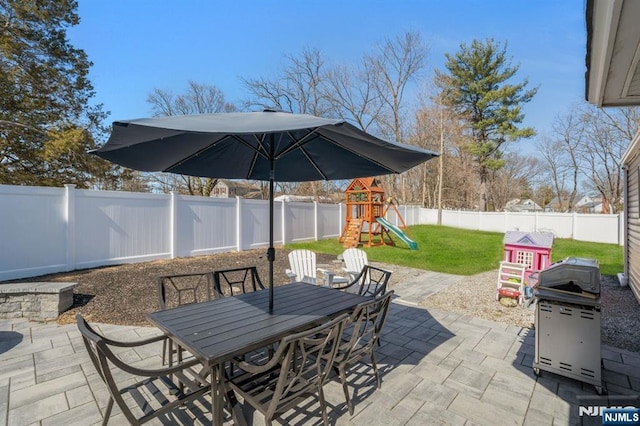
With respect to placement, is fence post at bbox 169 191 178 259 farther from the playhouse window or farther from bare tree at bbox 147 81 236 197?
bare tree at bbox 147 81 236 197

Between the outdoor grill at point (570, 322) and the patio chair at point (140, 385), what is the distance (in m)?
2.79

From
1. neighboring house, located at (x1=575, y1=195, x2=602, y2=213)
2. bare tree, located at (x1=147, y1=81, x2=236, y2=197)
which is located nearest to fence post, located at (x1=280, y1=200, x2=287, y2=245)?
bare tree, located at (x1=147, y1=81, x2=236, y2=197)

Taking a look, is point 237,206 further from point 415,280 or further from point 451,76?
point 451,76

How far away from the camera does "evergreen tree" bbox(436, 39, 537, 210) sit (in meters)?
19.6

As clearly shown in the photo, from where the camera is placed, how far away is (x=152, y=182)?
70.0 ft

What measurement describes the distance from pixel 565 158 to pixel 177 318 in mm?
29818

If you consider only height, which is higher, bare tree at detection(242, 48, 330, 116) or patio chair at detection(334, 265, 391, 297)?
bare tree at detection(242, 48, 330, 116)

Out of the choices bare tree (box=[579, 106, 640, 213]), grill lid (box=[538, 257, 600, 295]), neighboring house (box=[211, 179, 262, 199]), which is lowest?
grill lid (box=[538, 257, 600, 295])

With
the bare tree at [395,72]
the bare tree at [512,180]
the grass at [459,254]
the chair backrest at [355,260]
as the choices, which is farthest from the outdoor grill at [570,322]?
the bare tree at [512,180]

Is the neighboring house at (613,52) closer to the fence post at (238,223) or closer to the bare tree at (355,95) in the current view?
the fence post at (238,223)

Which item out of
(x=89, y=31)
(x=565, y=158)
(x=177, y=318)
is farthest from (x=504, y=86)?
(x=177, y=318)

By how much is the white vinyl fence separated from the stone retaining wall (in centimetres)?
204

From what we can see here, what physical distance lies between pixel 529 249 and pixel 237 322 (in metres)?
5.44

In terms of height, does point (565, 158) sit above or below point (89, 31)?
below
